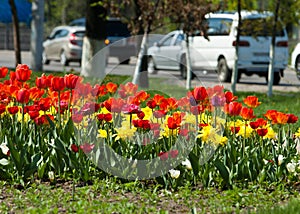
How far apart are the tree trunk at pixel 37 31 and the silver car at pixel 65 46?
351 inches

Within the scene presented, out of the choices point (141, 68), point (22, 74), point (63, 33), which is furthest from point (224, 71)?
point (22, 74)

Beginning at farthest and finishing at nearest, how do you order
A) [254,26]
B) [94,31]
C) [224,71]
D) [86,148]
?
[224,71] → [94,31] → [254,26] → [86,148]

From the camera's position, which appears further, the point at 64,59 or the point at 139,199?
the point at 64,59

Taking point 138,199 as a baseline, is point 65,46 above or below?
above

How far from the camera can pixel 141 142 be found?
6906mm

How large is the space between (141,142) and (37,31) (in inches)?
621

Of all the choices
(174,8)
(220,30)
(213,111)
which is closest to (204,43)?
(220,30)

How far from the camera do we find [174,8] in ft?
56.2

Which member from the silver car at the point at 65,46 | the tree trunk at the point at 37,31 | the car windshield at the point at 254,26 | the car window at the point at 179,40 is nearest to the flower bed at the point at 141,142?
the car windshield at the point at 254,26

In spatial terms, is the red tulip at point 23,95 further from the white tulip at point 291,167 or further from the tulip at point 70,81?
the white tulip at point 291,167

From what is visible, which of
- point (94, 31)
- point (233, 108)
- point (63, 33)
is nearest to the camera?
point (233, 108)

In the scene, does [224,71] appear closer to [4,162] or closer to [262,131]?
[262,131]

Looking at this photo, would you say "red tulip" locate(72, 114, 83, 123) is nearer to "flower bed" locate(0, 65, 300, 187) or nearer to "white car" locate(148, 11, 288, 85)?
"flower bed" locate(0, 65, 300, 187)

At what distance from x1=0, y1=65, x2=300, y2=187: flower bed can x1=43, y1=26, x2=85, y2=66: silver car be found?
24452 millimetres
